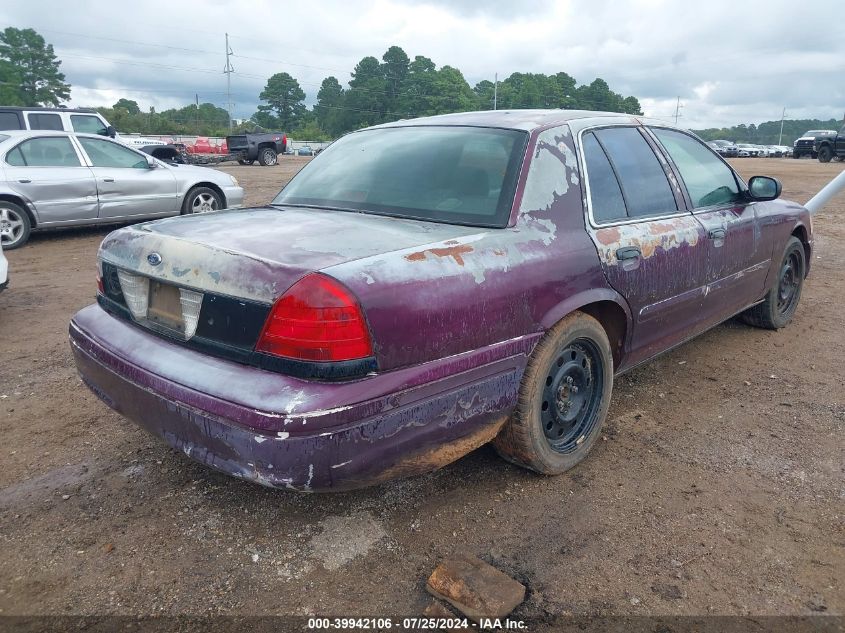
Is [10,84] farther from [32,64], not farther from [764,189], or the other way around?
[764,189]

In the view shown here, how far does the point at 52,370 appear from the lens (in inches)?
161

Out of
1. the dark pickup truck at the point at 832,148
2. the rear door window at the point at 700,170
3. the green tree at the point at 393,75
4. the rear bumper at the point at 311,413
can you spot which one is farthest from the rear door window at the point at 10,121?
the green tree at the point at 393,75

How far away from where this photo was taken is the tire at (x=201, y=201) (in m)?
9.54

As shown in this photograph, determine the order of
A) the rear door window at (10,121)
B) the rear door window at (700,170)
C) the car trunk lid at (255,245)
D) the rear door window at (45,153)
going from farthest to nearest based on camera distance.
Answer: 1. the rear door window at (10,121)
2. the rear door window at (45,153)
3. the rear door window at (700,170)
4. the car trunk lid at (255,245)

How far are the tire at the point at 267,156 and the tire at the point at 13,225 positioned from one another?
62.6 ft

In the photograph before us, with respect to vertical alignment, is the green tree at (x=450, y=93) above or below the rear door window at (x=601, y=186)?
above

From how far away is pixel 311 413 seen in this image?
1933 mm

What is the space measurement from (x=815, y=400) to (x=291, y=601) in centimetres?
316

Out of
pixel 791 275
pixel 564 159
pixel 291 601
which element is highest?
pixel 564 159

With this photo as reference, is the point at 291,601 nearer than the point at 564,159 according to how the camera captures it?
Yes

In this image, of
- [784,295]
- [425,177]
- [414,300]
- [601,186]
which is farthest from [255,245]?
[784,295]

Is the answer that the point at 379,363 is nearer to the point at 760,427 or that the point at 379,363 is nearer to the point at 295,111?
the point at 760,427

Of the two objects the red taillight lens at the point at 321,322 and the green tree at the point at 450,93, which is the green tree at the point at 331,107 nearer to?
the green tree at the point at 450,93

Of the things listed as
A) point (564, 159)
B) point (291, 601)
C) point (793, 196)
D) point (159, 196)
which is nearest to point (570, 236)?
point (564, 159)
